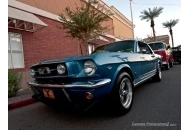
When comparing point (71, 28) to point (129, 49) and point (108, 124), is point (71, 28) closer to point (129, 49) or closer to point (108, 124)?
point (129, 49)

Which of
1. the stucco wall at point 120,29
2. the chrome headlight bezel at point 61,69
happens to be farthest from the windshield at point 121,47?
the stucco wall at point 120,29

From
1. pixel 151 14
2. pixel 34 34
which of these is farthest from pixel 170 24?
pixel 34 34

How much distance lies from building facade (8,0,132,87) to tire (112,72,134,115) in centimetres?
535

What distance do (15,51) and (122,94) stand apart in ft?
20.9

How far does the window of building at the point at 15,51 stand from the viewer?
7.50m

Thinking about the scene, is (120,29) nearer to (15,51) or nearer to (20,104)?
(15,51)

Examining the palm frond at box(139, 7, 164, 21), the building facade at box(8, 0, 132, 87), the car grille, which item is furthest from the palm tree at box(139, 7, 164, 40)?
the car grille

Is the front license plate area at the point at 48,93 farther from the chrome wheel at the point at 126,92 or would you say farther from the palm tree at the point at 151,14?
the palm tree at the point at 151,14

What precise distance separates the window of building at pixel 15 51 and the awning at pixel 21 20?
46cm

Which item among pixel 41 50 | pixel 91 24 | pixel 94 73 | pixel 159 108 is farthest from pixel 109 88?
pixel 41 50

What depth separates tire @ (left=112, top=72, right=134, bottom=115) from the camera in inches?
110

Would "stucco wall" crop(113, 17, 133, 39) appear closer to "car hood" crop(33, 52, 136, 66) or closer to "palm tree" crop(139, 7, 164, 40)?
"palm tree" crop(139, 7, 164, 40)

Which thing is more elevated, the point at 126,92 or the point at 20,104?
the point at 126,92

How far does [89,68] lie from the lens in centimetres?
266
